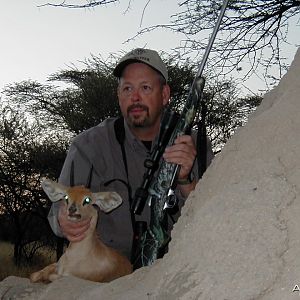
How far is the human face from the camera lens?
3369mm

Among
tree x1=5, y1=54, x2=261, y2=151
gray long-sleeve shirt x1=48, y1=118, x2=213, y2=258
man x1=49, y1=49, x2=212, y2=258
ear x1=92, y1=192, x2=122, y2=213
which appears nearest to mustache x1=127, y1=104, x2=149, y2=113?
man x1=49, y1=49, x2=212, y2=258

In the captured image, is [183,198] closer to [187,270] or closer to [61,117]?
[187,270]

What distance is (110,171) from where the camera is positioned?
3.29 m

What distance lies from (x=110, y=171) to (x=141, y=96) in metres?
0.46

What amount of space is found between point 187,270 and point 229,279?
162mm

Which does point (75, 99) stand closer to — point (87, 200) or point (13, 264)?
point (13, 264)

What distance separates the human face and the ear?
0.71 m

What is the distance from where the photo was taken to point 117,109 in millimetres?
9508

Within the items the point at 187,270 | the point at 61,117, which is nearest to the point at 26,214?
the point at 61,117

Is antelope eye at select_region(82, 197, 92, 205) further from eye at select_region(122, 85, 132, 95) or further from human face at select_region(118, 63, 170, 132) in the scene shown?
eye at select_region(122, 85, 132, 95)

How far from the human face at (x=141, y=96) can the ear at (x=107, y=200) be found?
0.71m

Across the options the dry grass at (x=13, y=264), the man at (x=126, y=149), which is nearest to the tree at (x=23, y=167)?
the dry grass at (x=13, y=264)

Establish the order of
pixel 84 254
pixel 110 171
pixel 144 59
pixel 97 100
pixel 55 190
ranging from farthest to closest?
pixel 97 100 → pixel 144 59 → pixel 110 171 → pixel 55 190 → pixel 84 254

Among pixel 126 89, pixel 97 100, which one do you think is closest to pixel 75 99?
pixel 97 100
